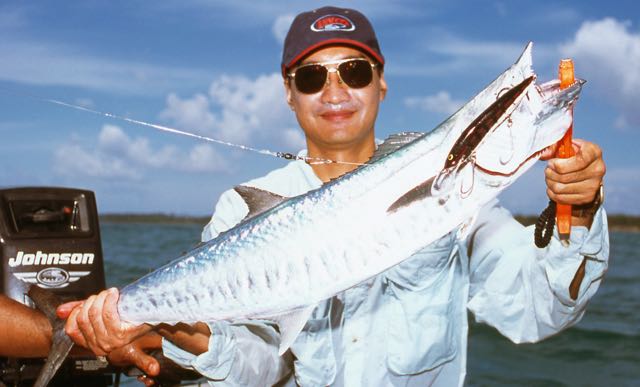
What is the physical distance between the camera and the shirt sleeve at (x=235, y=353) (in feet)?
13.5

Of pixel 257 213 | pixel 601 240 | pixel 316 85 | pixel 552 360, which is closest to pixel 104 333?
pixel 257 213

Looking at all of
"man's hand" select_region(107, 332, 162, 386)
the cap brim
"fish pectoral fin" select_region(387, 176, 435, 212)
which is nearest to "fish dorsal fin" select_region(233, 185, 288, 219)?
"fish pectoral fin" select_region(387, 176, 435, 212)

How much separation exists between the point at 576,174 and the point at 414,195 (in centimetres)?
71

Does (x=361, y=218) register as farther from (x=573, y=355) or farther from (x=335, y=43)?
(x=573, y=355)

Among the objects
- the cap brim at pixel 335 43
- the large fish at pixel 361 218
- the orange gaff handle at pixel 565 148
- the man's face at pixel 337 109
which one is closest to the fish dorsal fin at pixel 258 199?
the large fish at pixel 361 218

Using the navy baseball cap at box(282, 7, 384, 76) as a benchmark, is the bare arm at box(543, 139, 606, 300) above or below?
below

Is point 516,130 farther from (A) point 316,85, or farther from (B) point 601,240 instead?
(A) point 316,85

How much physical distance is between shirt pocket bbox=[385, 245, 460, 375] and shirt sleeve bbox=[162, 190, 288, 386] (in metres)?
0.74

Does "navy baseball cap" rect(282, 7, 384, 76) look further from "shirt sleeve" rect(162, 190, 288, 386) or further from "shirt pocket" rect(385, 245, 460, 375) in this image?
"shirt pocket" rect(385, 245, 460, 375)

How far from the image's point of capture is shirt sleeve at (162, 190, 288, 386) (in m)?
4.12

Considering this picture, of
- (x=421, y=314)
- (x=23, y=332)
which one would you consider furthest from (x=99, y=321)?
(x=421, y=314)

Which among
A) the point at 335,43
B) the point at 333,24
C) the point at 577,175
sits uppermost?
the point at 333,24

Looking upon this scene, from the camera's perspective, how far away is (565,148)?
299cm

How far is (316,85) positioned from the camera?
192 inches
